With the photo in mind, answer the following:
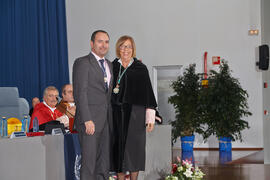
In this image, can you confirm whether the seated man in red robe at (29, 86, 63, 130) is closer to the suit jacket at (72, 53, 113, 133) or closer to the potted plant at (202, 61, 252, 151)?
the suit jacket at (72, 53, 113, 133)

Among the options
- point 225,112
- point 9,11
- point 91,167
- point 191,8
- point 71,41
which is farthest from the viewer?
point 71,41

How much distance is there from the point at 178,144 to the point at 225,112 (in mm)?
2335

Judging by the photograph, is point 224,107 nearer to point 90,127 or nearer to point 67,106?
point 67,106

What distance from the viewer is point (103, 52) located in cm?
293

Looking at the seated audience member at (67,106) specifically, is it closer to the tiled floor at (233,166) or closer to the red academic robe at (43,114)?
the red academic robe at (43,114)

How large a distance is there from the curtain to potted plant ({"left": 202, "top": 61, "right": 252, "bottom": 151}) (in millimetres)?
3682

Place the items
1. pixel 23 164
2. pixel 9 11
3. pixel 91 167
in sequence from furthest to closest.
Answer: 1. pixel 9 11
2. pixel 91 167
3. pixel 23 164

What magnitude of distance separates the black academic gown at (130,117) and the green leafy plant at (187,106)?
4.70 metres

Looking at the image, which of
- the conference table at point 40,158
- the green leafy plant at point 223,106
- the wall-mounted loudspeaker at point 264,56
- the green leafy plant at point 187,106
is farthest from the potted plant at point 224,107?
the conference table at point 40,158

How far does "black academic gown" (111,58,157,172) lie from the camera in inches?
126

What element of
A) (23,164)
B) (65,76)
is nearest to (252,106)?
(65,76)

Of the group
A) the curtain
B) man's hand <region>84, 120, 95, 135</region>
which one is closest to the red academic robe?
man's hand <region>84, 120, 95, 135</region>

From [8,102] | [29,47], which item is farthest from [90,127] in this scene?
[29,47]

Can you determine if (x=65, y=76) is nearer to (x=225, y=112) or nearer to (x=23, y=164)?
(x=225, y=112)
